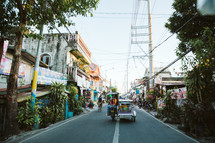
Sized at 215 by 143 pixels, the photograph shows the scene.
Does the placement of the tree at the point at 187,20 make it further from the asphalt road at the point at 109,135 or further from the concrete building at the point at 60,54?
the concrete building at the point at 60,54

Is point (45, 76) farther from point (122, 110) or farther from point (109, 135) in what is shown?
point (109, 135)

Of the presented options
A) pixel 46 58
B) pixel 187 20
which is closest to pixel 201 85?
pixel 187 20

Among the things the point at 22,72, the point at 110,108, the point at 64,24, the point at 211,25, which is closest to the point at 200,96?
the point at 110,108

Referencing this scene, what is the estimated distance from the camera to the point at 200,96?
7.35 metres

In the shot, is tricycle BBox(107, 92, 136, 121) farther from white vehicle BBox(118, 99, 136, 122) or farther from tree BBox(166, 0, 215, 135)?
tree BBox(166, 0, 215, 135)

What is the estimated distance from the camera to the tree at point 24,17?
23.0 ft

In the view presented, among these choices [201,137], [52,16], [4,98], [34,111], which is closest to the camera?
[201,137]

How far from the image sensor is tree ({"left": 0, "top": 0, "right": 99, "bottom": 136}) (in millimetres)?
7016

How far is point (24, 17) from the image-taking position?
7664 mm

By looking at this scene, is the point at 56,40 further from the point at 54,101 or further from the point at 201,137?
the point at 201,137

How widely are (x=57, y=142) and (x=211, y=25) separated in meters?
14.0

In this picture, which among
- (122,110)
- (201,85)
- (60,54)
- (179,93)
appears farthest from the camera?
(60,54)

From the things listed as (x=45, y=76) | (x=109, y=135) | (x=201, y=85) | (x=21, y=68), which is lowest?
(x=109, y=135)

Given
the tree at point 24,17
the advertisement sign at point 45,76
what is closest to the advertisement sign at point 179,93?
the tree at point 24,17
